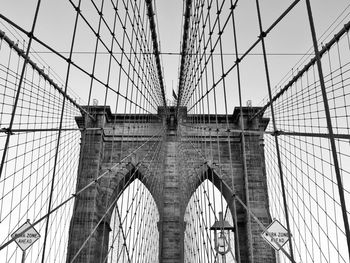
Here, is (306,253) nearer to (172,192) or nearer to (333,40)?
(333,40)

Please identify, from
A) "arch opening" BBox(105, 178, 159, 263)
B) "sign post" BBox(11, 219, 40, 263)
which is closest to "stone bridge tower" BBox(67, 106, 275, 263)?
"arch opening" BBox(105, 178, 159, 263)

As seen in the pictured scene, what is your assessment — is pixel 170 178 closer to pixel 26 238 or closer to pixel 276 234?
pixel 276 234

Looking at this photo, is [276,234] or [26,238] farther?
[276,234]

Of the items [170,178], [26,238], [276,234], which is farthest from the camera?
[170,178]

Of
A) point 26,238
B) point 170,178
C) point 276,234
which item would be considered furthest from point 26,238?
point 170,178

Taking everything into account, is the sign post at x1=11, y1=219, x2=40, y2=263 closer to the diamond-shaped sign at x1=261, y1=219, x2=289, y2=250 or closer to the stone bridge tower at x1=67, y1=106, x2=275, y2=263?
the diamond-shaped sign at x1=261, y1=219, x2=289, y2=250

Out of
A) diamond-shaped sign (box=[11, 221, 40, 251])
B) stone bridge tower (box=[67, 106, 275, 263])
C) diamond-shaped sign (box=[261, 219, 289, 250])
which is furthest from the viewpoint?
stone bridge tower (box=[67, 106, 275, 263])

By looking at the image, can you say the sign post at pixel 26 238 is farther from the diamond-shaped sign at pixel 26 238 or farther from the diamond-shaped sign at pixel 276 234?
the diamond-shaped sign at pixel 276 234

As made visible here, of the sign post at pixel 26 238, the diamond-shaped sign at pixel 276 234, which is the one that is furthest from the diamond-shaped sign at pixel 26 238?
the diamond-shaped sign at pixel 276 234

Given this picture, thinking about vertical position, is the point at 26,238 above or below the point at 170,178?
below
